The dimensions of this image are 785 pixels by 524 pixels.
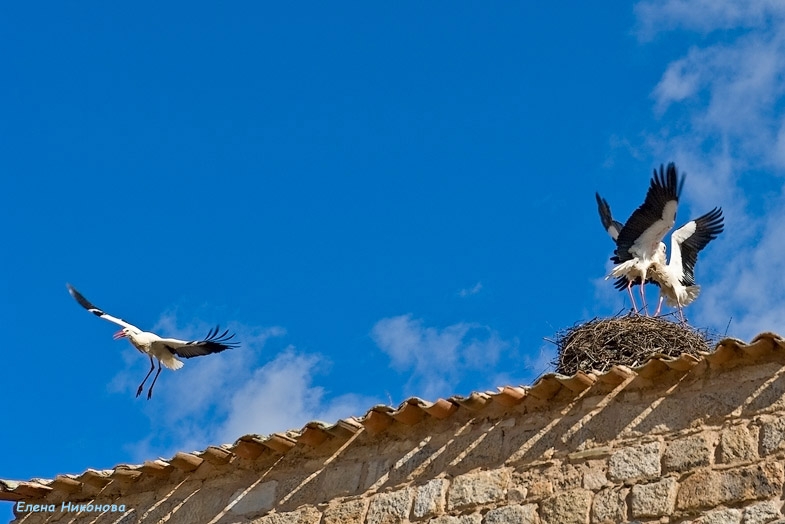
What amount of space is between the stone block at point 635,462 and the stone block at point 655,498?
6cm

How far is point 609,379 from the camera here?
207 inches

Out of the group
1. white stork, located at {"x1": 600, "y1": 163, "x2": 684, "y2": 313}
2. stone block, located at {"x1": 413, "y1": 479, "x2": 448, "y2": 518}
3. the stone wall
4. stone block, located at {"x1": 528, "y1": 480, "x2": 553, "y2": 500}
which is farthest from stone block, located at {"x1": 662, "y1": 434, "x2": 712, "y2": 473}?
white stork, located at {"x1": 600, "y1": 163, "x2": 684, "y2": 313}

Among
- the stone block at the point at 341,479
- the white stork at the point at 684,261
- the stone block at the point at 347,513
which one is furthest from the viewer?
the white stork at the point at 684,261

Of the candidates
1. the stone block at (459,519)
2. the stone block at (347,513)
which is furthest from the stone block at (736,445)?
the stone block at (347,513)

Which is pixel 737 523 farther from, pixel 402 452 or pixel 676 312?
pixel 676 312

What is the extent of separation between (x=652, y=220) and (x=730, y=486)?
19.6ft

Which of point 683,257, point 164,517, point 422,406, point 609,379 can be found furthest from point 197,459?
point 683,257

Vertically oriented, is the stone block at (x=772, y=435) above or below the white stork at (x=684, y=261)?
below

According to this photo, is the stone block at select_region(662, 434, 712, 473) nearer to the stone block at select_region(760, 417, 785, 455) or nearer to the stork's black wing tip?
the stone block at select_region(760, 417, 785, 455)

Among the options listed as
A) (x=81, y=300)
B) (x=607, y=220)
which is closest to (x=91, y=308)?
(x=81, y=300)

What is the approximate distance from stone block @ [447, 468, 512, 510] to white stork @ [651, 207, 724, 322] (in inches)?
223

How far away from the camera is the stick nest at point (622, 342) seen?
8477mm

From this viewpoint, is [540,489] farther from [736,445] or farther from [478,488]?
[736,445]

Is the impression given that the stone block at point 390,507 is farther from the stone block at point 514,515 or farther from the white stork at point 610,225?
the white stork at point 610,225
